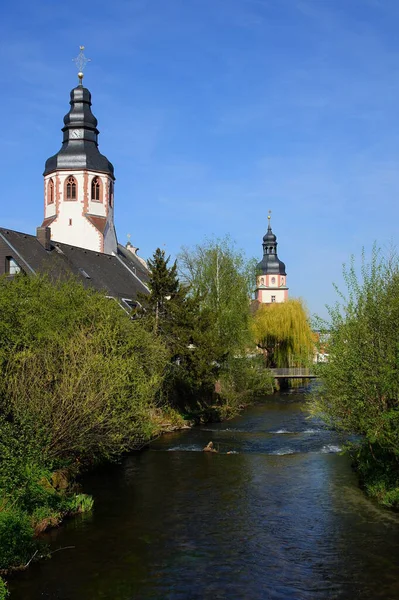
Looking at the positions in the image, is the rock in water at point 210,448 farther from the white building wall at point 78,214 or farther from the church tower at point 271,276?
the church tower at point 271,276

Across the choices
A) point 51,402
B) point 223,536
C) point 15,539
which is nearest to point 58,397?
point 51,402

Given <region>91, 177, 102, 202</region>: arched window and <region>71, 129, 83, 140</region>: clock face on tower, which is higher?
<region>71, 129, 83, 140</region>: clock face on tower

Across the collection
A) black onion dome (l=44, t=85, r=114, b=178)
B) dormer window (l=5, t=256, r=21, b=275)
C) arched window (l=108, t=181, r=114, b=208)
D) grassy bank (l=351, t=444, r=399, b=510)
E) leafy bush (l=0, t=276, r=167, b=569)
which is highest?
black onion dome (l=44, t=85, r=114, b=178)

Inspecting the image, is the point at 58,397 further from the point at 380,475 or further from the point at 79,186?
the point at 79,186

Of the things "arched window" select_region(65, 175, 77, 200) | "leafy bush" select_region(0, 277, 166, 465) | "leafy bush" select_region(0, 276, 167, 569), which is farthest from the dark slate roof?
"leafy bush" select_region(0, 276, 167, 569)

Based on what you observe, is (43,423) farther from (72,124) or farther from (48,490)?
(72,124)

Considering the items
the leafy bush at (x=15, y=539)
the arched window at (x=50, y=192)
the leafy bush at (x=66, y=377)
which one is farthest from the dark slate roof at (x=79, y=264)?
the leafy bush at (x=15, y=539)

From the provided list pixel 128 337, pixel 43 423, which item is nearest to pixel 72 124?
pixel 128 337

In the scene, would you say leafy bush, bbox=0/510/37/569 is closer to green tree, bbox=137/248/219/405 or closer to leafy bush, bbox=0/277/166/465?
leafy bush, bbox=0/277/166/465

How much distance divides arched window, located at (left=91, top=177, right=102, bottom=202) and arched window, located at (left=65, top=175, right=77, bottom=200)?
1354 mm

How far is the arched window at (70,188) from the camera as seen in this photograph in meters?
50.8

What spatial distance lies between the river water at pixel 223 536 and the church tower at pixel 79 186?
28445 millimetres

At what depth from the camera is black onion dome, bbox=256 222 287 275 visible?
11594 cm

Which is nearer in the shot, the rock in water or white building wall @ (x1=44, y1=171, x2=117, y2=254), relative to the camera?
the rock in water
